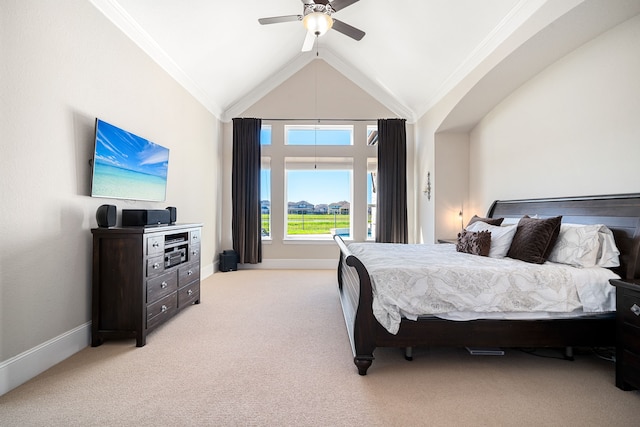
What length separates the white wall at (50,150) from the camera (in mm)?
1857

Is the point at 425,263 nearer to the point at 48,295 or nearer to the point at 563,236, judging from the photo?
the point at 563,236

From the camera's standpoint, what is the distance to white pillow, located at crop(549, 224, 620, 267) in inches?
89.6

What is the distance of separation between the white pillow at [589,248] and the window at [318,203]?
148 inches

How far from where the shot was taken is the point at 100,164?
2.47 meters

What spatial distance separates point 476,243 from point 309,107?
3.95m

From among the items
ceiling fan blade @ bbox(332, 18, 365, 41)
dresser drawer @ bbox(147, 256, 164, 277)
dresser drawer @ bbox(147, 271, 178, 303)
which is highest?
ceiling fan blade @ bbox(332, 18, 365, 41)

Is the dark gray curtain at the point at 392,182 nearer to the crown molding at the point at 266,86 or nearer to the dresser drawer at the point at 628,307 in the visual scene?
A: the crown molding at the point at 266,86

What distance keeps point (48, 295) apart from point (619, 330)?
3.85 metres

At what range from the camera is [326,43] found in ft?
17.4

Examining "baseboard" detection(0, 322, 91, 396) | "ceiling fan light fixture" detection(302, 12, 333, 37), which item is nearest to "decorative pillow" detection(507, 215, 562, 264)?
"ceiling fan light fixture" detection(302, 12, 333, 37)

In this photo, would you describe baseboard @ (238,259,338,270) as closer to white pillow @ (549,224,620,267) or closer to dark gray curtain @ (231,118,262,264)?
dark gray curtain @ (231,118,262,264)

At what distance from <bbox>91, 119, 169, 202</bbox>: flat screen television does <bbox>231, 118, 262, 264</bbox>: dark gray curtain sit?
6.60 ft

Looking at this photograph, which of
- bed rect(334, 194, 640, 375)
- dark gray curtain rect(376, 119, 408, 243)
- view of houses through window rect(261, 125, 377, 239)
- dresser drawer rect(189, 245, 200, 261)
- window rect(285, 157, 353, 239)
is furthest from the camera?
window rect(285, 157, 353, 239)

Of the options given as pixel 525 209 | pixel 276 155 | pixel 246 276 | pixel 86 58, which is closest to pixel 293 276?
pixel 246 276
